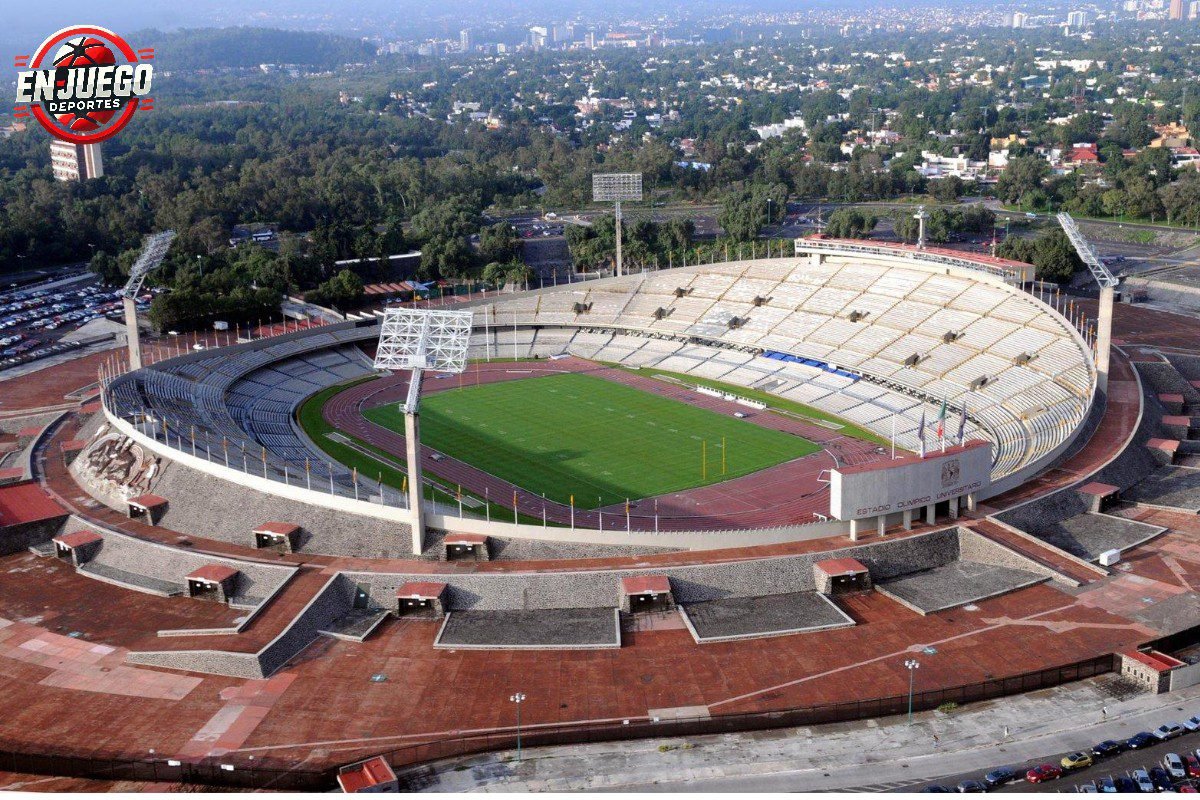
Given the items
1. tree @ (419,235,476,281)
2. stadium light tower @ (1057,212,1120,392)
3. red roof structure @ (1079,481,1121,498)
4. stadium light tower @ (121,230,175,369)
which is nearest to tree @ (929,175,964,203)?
tree @ (419,235,476,281)

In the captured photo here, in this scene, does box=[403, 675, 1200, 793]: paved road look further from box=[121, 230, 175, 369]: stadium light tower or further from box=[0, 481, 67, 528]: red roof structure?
box=[121, 230, 175, 369]: stadium light tower

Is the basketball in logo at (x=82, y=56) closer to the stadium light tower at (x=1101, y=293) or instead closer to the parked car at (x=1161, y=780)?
the stadium light tower at (x=1101, y=293)

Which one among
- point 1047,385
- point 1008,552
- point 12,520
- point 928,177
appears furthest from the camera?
point 928,177

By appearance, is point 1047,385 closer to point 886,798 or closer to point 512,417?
point 512,417

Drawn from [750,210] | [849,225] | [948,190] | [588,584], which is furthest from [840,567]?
[948,190]

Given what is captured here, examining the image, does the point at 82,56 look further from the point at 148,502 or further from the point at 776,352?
the point at 776,352

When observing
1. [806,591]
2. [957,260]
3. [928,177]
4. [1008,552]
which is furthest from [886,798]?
[928,177]
